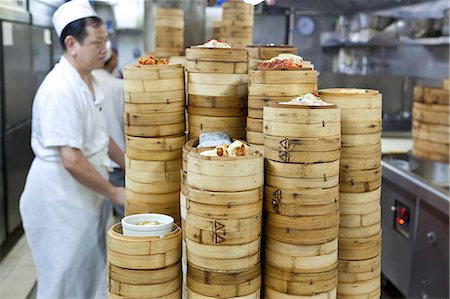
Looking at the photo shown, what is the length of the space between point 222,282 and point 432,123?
93.0 inches

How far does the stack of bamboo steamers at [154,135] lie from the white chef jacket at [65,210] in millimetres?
1100

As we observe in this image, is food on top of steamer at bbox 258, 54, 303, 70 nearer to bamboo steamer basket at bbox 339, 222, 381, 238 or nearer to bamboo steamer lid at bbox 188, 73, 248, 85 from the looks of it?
bamboo steamer lid at bbox 188, 73, 248, 85

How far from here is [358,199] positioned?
1583mm

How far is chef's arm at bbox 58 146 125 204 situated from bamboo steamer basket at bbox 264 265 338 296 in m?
1.37

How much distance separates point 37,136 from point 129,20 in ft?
18.8

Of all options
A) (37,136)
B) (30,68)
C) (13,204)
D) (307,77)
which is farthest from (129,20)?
(307,77)

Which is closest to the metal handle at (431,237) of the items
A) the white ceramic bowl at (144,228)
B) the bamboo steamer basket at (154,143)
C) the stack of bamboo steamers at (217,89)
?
the stack of bamboo steamers at (217,89)

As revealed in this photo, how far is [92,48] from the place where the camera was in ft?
9.36

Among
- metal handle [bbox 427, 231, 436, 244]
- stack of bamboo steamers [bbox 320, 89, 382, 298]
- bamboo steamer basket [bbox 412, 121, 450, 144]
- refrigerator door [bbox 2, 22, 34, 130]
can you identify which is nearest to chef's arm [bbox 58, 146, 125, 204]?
stack of bamboo steamers [bbox 320, 89, 382, 298]

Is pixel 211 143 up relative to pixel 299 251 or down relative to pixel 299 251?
up

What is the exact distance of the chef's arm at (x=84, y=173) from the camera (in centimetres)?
271

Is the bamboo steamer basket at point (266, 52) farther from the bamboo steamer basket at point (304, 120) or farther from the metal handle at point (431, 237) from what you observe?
the metal handle at point (431, 237)

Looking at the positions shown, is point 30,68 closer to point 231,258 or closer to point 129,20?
point 129,20

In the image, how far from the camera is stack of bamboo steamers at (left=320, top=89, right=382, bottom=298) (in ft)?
5.01
